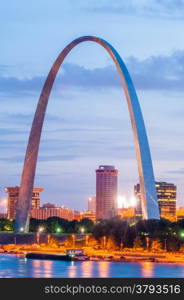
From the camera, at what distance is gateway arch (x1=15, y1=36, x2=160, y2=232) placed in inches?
2849

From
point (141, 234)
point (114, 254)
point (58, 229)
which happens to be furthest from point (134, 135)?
point (58, 229)

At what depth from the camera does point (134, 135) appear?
74062mm

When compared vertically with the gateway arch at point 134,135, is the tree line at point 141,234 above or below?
below

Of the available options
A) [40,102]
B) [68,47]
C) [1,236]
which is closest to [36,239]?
[1,236]

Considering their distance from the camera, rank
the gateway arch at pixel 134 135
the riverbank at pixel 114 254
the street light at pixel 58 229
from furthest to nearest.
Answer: the street light at pixel 58 229 → the riverbank at pixel 114 254 → the gateway arch at pixel 134 135

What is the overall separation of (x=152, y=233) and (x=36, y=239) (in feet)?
56.7

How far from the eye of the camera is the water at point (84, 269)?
6372cm

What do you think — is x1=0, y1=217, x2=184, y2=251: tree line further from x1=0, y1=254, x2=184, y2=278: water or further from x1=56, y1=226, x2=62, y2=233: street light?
x1=56, y1=226, x2=62, y2=233: street light

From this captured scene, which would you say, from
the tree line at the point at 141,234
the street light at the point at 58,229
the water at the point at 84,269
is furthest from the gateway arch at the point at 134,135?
the street light at the point at 58,229

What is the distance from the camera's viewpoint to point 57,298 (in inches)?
1470

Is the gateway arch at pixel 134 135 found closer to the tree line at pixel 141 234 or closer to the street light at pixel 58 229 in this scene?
the tree line at pixel 141 234

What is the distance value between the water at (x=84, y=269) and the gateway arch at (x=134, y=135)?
16.7ft

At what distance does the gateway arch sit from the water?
5096mm

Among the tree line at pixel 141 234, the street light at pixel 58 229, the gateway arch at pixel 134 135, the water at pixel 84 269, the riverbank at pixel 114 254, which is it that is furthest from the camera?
the street light at pixel 58 229
